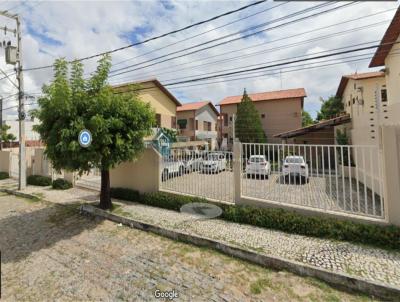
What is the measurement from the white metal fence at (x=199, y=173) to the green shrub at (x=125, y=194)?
115 cm

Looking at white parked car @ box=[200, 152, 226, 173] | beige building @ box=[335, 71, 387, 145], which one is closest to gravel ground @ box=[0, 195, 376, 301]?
white parked car @ box=[200, 152, 226, 173]

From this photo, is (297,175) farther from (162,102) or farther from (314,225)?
(162,102)

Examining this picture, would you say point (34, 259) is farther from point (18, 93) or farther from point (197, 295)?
point (18, 93)

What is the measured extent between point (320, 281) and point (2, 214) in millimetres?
9831

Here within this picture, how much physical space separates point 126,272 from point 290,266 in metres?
2.92

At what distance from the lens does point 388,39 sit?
9.97 metres

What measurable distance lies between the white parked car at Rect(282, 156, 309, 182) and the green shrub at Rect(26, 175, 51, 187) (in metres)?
12.2

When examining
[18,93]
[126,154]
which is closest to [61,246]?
[126,154]

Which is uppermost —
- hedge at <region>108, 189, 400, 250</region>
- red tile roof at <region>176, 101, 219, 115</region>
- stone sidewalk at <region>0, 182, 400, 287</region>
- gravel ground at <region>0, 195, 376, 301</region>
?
red tile roof at <region>176, 101, 219, 115</region>

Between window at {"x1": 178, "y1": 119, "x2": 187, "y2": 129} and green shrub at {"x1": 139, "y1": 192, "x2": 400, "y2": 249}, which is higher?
window at {"x1": 178, "y1": 119, "x2": 187, "y2": 129}

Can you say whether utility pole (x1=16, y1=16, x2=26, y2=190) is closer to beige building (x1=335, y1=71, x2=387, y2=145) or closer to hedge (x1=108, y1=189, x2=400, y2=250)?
hedge (x1=108, y1=189, x2=400, y2=250)

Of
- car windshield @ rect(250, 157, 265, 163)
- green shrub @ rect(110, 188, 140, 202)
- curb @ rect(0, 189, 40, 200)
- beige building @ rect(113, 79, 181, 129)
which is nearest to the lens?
car windshield @ rect(250, 157, 265, 163)

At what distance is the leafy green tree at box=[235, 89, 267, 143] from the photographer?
2473 cm

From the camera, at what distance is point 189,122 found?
29.4m
